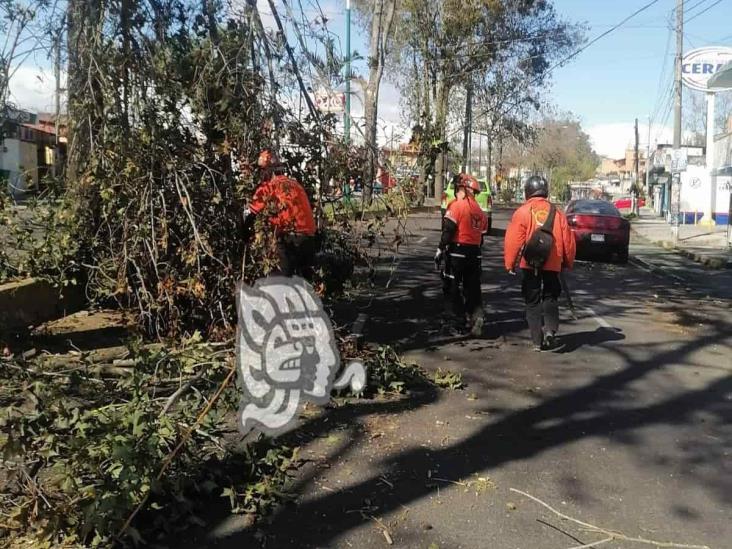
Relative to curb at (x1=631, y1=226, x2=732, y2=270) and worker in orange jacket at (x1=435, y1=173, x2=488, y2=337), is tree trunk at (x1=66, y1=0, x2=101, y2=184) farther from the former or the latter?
curb at (x1=631, y1=226, x2=732, y2=270)

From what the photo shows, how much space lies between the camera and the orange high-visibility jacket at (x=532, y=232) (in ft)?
24.1

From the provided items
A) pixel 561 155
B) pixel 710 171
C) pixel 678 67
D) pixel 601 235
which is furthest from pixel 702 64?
pixel 561 155

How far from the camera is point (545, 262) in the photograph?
7.31 metres

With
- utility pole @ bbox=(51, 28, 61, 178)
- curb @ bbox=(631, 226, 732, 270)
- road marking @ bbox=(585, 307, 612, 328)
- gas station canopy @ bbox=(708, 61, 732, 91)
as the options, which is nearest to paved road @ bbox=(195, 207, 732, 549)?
road marking @ bbox=(585, 307, 612, 328)

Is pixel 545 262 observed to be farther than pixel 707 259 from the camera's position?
No

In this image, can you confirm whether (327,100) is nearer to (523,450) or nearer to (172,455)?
(523,450)

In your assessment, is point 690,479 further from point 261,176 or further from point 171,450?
point 261,176

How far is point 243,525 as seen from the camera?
12.0 ft

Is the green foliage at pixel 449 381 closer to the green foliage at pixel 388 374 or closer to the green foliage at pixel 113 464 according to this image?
the green foliage at pixel 388 374

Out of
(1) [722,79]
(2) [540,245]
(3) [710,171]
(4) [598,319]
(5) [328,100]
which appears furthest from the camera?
(3) [710,171]

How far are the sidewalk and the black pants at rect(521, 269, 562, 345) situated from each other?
38.6 feet

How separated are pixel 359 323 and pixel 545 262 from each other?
234 centimetres

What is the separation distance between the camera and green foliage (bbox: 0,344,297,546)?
3352mm

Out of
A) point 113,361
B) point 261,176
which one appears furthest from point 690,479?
point 113,361
